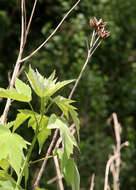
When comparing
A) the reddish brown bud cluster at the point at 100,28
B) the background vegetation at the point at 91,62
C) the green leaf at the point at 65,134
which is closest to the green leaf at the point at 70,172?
the green leaf at the point at 65,134

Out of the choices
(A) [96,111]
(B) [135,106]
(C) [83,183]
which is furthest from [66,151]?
(B) [135,106]

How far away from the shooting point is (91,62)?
14.2ft

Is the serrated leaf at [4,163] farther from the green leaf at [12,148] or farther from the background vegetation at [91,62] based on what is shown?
the background vegetation at [91,62]

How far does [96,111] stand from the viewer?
399cm

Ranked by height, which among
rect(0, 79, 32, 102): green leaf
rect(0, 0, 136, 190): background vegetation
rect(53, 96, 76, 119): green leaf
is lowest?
rect(53, 96, 76, 119): green leaf

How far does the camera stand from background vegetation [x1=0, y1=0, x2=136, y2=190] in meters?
3.82

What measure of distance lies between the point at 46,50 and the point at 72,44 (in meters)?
0.31

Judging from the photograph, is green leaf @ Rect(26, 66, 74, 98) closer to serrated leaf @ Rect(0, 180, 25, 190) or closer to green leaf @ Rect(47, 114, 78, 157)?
green leaf @ Rect(47, 114, 78, 157)

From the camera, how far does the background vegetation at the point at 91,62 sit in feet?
12.5

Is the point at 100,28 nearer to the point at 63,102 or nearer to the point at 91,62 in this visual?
the point at 63,102

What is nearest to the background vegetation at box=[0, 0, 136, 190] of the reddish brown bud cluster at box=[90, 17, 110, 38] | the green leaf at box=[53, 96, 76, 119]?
the reddish brown bud cluster at box=[90, 17, 110, 38]

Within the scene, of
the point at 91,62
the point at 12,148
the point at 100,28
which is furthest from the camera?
the point at 91,62

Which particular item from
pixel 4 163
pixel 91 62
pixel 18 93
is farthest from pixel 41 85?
pixel 91 62

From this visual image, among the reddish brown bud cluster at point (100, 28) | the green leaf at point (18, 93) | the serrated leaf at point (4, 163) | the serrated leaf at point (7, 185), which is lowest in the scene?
the serrated leaf at point (7, 185)
